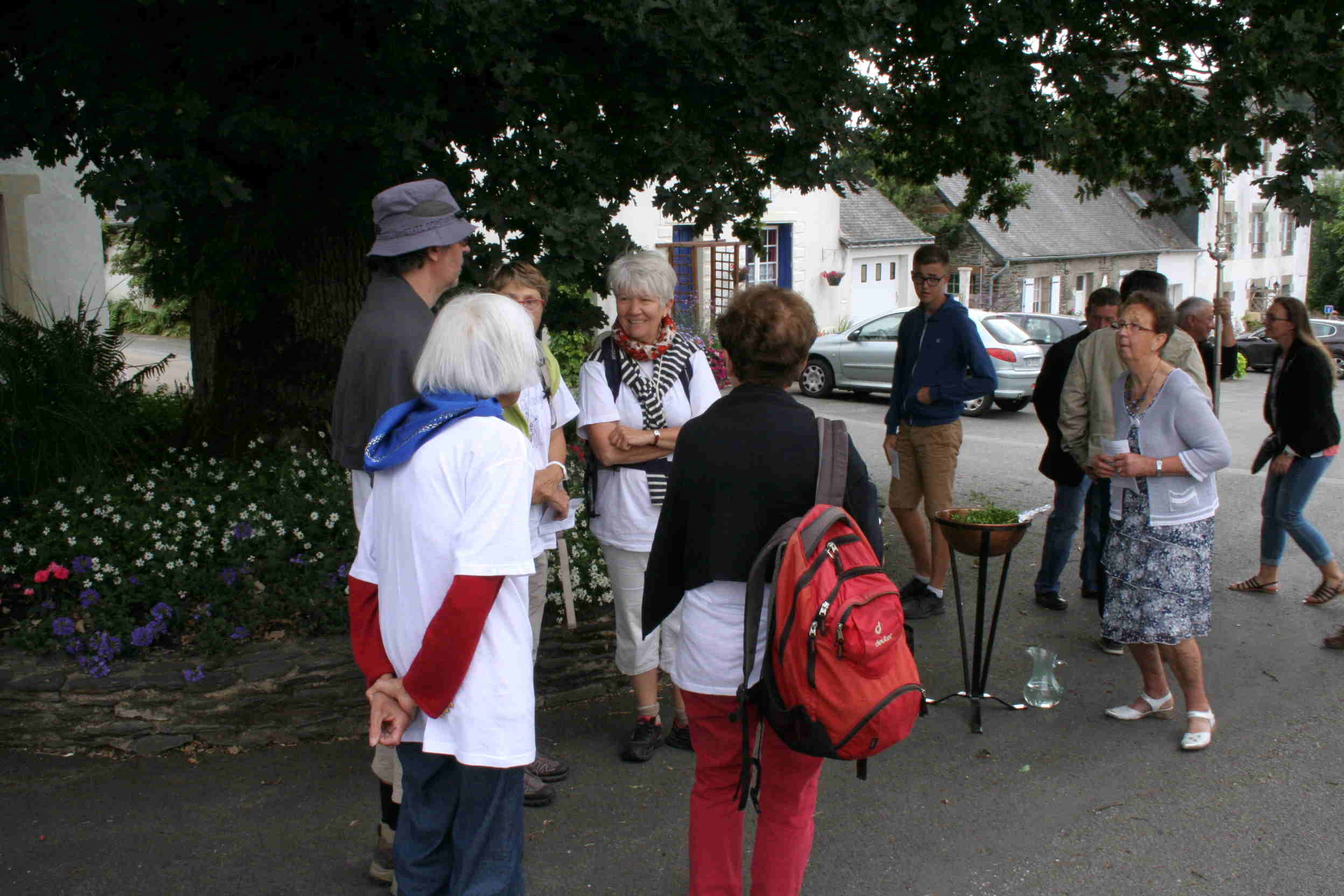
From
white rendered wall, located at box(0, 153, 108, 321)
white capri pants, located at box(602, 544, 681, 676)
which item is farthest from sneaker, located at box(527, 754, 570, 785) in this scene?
white rendered wall, located at box(0, 153, 108, 321)

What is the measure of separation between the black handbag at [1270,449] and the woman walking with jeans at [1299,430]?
0.04ft

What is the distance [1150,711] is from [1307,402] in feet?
7.73

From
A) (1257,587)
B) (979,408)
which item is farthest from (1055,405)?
(979,408)

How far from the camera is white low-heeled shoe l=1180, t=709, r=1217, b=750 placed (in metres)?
4.48

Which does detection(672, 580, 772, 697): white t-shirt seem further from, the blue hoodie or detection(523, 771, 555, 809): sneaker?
the blue hoodie

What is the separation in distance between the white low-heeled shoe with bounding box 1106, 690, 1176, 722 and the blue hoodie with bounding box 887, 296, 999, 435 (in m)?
1.75

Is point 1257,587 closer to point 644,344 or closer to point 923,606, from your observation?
point 923,606

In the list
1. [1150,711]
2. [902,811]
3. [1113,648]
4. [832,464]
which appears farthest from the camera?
[1113,648]

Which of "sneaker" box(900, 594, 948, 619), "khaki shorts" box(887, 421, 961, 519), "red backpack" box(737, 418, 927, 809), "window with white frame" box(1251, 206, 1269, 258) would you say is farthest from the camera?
"window with white frame" box(1251, 206, 1269, 258)

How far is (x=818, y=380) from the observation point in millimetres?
19031

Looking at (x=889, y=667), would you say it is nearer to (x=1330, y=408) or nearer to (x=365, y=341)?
(x=365, y=341)

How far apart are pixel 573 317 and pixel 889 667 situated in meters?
2.86

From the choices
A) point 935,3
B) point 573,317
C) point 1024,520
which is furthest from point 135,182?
point 935,3

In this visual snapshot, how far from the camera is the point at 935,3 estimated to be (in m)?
6.22
